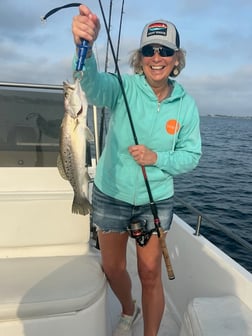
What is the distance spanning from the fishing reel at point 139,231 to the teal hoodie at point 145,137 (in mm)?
165

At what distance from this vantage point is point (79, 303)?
2.55 metres

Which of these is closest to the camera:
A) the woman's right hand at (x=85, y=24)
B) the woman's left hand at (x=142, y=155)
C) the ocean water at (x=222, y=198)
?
the woman's right hand at (x=85, y=24)

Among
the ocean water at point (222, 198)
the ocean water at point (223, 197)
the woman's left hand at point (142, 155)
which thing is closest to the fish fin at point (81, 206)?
→ the woman's left hand at point (142, 155)

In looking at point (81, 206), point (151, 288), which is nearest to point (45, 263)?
point (81, 206)

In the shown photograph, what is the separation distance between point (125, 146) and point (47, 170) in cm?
119

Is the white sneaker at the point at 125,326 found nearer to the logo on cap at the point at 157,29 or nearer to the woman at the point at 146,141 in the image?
the woman at the point at 146,141

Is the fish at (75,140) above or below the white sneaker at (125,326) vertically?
above

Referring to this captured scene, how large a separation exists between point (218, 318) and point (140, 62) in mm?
2014

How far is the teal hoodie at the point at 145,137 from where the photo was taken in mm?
2744

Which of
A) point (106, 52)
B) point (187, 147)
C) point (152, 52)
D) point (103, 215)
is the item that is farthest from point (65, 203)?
point (106, 52)

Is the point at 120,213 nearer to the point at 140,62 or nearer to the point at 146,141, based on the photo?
the point at 146,141

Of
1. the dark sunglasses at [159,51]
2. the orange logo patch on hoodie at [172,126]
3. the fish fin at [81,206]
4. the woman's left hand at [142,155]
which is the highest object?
the dark sunglasses at [159,51]

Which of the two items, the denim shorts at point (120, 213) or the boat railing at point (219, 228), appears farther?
the boat railing at point (219, 228)

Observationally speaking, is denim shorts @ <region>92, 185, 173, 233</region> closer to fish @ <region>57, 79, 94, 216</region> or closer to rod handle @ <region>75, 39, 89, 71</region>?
fish @ <region>57, 79, 94, 216</region>
